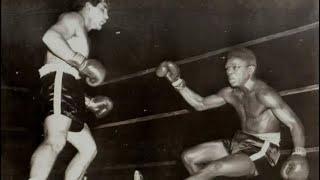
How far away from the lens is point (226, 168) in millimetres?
1468

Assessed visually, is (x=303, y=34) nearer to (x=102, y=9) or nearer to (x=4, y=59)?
(x=102, y=9)

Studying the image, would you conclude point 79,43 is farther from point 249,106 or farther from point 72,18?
point 249,106

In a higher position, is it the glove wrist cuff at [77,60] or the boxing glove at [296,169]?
the glove wrist cuff at [77,60]

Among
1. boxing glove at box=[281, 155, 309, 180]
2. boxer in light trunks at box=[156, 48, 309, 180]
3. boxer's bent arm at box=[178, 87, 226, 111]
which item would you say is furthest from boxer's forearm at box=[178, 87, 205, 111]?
boxing glove at box=[281, 155, 309, 180]

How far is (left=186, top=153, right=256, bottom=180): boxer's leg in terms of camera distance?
57.8 inches

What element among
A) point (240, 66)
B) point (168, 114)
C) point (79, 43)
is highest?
point (79, 43)

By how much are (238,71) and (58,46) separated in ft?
2.01

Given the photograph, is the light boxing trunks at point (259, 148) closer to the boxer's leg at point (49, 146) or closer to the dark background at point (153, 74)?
the dark background at point (153, 74)

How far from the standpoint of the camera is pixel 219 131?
2158 millimetres

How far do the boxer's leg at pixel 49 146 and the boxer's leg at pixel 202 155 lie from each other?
1.45 feet

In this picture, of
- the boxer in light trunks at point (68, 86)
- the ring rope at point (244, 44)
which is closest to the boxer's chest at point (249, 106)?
the ring rope at point (244, 44)

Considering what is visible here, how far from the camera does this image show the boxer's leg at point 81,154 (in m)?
1.57

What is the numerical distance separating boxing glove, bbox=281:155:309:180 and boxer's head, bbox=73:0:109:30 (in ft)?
2.75

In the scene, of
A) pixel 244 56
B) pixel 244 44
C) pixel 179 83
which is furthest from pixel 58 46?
pixel 244 44
